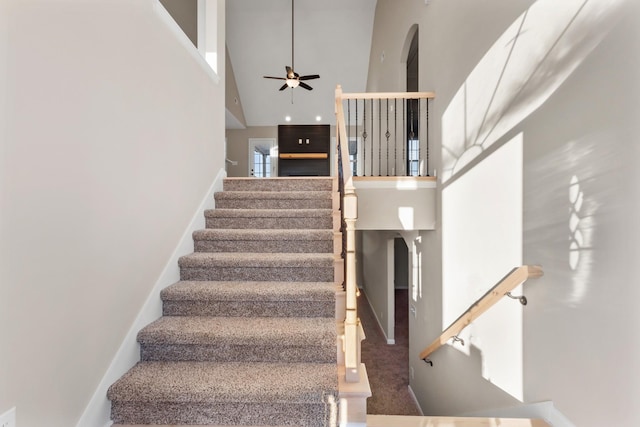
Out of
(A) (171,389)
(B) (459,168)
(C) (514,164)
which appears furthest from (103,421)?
(B) (459,168)

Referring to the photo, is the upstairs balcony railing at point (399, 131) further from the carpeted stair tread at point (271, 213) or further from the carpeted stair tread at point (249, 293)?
the carpeted stair tread at point (249, 293)

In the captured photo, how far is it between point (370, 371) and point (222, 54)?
4.58m

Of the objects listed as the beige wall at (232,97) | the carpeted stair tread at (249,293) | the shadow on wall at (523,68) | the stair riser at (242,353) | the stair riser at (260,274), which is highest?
the beige wall at (232,97)

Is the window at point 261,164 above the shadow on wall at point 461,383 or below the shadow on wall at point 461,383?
above

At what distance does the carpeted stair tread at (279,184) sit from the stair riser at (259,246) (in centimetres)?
99

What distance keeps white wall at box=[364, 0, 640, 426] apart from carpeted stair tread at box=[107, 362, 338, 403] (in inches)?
45.0

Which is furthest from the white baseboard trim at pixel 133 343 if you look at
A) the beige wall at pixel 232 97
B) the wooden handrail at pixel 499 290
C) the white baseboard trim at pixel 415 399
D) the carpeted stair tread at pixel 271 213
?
the beige wall at pixel 232 97

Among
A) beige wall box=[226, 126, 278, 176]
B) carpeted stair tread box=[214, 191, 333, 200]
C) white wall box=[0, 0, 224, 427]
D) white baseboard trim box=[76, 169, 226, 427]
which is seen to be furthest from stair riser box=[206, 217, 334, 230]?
beige wall box=[226, 126, 278, 176]

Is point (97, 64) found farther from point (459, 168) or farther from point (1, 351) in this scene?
point (459, 168)

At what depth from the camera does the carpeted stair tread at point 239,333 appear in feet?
6.16

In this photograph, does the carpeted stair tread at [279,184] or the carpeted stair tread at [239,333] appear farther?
the carpeted stair tread at [279,184]

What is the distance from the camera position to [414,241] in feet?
14.0

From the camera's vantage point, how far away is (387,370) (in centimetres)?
479

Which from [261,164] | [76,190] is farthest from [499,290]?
[261,164]
